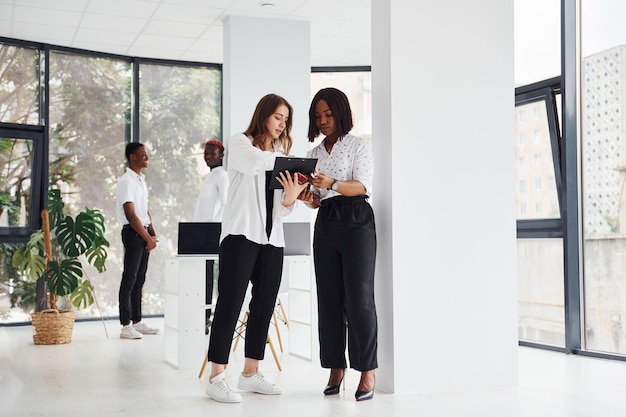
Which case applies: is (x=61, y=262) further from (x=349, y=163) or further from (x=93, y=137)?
(x=349, y=163)

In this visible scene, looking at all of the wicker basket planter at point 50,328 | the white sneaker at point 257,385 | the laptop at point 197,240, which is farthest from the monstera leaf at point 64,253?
the white sneaker at point 257,385

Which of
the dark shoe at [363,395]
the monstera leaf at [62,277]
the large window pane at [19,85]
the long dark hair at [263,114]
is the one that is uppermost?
the large window pane at [19,85]

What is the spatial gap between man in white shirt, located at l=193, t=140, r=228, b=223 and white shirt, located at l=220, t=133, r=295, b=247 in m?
2.37

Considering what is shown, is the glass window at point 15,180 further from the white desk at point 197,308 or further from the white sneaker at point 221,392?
the white sneaker at point 221,392

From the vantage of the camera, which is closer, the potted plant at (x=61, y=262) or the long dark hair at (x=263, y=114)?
the long dark hair at (x=263, y=114)

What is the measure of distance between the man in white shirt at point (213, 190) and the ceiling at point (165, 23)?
1269mm

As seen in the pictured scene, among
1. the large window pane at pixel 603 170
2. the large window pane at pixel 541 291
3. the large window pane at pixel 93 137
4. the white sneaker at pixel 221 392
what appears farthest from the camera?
the large window pane at pixel 93 137

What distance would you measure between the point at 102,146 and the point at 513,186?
4.94 m

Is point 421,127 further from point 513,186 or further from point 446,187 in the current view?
point 513,186

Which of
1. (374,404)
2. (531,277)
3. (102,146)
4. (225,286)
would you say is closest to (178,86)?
(102,146)

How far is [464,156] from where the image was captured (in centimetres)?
398

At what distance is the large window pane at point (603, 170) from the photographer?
16.7ft

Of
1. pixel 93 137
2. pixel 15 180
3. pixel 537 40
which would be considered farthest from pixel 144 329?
pixel 537 40

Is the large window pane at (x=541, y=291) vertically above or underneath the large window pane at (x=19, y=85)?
underneath
